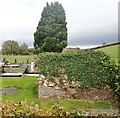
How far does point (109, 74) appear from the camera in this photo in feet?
47.9

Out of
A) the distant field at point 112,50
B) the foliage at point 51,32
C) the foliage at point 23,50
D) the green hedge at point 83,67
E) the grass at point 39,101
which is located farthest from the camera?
the foliage at point 23,50

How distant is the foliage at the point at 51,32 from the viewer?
34266 mm

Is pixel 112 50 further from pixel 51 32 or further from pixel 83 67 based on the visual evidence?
pixel 51 32

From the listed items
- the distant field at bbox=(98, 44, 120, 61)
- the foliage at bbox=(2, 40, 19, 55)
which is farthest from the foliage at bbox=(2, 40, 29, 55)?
the distant field at bbox=(98, 44, 120, 61)

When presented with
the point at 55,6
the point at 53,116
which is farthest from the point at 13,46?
the point at 53,116

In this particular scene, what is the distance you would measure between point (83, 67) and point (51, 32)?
20634mm

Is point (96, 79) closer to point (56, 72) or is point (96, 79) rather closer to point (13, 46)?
point (56, 72)

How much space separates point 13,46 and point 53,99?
42.4 meters

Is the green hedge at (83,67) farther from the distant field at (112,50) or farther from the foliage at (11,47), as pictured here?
the foliage at (11,47)

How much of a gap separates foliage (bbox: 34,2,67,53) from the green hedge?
18952mm

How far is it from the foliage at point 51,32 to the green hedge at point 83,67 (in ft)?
62.2

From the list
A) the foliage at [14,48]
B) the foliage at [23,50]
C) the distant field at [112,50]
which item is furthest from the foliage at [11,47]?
the distant field at [112,50]

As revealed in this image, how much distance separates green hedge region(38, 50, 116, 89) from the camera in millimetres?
14672

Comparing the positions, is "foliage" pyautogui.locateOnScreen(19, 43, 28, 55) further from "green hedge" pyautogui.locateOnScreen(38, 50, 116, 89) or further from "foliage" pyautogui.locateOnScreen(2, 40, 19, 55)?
"green hedge" pyautogui.locateOnScreen(38, 50, 116, 89)
